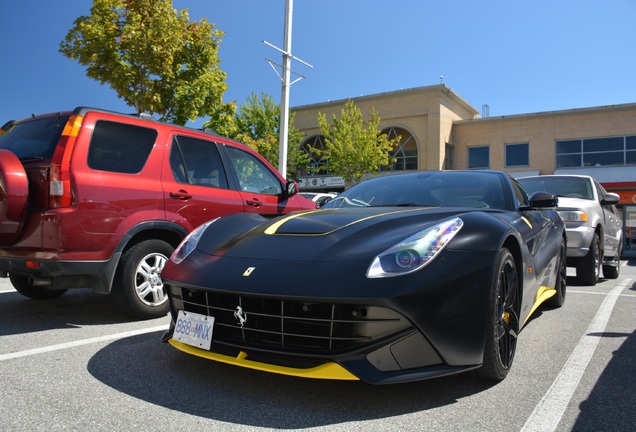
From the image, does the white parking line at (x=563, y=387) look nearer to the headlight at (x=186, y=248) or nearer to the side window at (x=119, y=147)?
the headlight at (x=186, y=248)

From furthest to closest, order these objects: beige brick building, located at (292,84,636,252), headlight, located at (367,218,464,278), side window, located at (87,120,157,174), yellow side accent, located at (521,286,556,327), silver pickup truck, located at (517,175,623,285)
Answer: beige brick building, located at (292,84,636,252) < silver pickup truck, located at (517,175,623,285) < side window, located at (87,120,157,174) < yellow side accent, located at (521,286,556,327) < headlight, located at (367,218,464,278)

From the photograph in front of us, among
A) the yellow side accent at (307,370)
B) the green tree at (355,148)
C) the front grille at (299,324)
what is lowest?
the yellow side accent at (307,370)

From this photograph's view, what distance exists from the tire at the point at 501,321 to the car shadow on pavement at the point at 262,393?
0.44ft

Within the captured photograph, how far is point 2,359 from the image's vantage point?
3.04 m

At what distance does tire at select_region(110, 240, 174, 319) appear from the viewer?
159 inches

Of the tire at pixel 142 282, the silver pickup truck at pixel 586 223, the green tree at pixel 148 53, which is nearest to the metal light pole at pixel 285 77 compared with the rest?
the green tree at pixel 148 53

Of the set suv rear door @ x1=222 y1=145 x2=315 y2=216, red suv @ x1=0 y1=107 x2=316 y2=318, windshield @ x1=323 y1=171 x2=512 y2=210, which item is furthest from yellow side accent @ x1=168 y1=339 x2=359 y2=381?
suv rear door @ x1=222 y1=145 x2=315 y2=216

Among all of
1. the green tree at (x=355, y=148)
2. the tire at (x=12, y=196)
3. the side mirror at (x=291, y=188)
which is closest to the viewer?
the tire at (x=12, y=196)

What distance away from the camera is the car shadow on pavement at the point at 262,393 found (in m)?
2.25

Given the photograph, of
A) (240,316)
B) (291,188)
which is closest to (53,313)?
(291,188)

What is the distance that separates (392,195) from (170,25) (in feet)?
40.5

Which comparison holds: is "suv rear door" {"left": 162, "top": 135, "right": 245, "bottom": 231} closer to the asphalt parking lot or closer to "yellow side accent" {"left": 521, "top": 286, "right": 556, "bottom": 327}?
the asphalt parking lot

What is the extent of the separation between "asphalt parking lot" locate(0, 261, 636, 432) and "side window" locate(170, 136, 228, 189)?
165 centimetres

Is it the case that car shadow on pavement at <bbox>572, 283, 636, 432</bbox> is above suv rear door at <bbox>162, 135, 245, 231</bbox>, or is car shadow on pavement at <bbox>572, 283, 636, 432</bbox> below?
below
